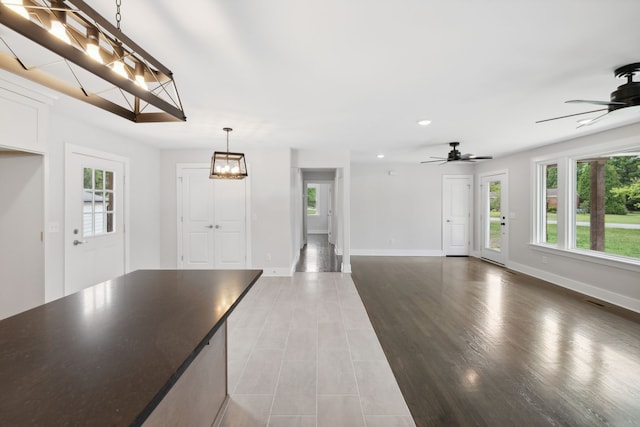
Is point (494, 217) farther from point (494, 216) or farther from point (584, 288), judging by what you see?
point (584, 288)

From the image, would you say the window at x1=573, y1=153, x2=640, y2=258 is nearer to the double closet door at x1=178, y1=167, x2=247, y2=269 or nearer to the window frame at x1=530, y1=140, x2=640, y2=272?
the window frame at x1=530, y1=140, x2=640, y2=272

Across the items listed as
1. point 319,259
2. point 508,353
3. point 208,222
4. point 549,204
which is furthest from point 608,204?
point 208,222

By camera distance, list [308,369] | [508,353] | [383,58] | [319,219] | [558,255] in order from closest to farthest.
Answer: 1. [383,58]
2. [308,369]
3. [508,353]
4. [558,255]
5. [319,219]

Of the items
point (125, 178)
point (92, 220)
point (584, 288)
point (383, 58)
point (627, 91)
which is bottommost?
point (584, 288)

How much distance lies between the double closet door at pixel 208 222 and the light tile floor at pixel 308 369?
1.61 meters

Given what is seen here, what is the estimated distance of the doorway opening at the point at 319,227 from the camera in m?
6.25

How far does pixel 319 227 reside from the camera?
481 inches

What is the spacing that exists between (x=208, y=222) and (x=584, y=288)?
6.35 meters

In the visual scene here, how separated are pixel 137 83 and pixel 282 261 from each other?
14.0 ft

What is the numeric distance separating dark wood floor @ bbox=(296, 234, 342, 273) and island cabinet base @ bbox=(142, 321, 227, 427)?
386 cm

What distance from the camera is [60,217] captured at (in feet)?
10.5

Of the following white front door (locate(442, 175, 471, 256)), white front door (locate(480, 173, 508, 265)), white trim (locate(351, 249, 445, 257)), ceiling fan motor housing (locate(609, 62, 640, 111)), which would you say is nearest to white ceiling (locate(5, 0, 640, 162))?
ceiling fan motor housing (locate(609, 62, 640, 111))

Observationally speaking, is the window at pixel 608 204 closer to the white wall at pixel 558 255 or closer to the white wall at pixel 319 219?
the white wall at pixel 558 255

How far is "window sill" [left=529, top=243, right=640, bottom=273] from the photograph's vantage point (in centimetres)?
Result: 366
